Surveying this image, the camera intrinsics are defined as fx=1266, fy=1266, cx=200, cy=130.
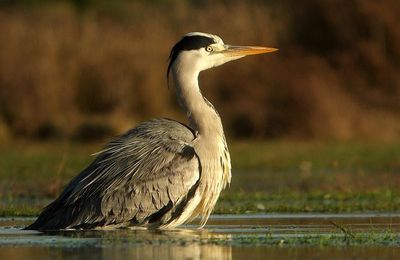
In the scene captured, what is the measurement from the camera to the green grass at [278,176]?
567 inches

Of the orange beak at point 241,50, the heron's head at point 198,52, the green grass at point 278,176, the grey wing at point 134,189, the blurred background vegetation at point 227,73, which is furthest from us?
the blurred background vegetation at point 227,73

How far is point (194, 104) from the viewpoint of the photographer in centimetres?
1255

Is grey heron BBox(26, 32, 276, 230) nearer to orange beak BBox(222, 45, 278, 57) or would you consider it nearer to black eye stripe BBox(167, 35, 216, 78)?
black eye stripe BBox(167, 35, 216, 78)

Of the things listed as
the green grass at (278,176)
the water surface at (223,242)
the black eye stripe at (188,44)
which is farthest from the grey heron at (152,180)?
the green grass at (278,176)

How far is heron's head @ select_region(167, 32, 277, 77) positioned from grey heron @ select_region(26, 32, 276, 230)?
46cm

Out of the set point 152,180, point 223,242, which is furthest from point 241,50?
point 223,242

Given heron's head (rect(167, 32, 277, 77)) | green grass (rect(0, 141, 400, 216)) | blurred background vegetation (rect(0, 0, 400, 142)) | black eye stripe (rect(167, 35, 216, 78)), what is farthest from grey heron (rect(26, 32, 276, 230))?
blurred background vegetation (rect(0, 0, 400, 142))

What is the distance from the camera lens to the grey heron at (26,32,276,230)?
1159 cm

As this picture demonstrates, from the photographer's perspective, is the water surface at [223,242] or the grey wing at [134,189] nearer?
the water surface at [223,242]

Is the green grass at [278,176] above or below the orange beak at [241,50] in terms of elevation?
below

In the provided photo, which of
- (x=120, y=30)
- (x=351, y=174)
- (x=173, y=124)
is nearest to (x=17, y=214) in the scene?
(x=173, y=124)

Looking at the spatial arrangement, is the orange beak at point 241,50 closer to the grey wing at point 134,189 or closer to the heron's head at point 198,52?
the heron's head at point 198,52

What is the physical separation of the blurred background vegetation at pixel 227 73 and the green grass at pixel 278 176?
1094mm

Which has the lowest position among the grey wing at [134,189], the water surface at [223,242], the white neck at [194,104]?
the water surface at [223,242]
